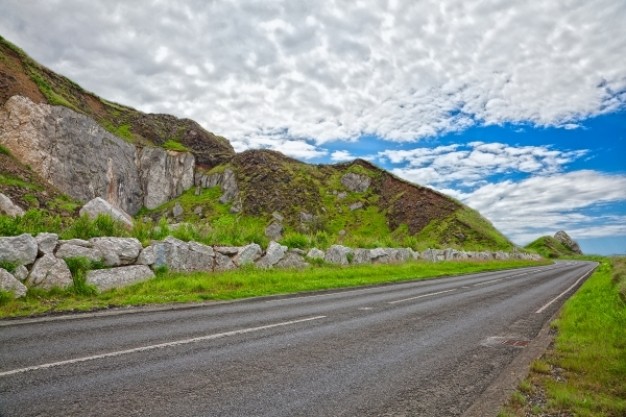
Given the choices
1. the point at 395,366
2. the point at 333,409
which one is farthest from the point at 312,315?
the point at 333,409

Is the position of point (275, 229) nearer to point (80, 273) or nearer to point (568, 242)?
point (80, 273)

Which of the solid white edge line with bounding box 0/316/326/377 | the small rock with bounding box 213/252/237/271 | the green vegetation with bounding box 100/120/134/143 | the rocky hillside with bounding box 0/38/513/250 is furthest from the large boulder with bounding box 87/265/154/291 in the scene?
the green vegetation with bounding box 100/120/134/143

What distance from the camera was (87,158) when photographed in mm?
66625

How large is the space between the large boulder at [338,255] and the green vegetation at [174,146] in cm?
8310

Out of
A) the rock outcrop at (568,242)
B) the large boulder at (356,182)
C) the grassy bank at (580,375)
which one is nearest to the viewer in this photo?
the grassy bank at (580,375)

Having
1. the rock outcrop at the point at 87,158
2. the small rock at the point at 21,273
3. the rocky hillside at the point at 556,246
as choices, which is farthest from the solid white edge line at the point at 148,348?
the rocky hillside at the point at 556,246

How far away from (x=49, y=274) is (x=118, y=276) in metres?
2.05

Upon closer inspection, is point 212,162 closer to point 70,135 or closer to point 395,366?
point 70,135

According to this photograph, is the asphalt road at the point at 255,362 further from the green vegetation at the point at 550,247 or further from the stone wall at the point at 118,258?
the green vegetation at the point at 550,247

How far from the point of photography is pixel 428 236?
70.9 meters

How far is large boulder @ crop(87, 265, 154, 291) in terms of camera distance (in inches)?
488

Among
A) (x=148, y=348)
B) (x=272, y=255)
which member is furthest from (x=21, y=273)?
(x=272, y=255)

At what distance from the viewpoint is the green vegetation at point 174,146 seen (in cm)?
9816

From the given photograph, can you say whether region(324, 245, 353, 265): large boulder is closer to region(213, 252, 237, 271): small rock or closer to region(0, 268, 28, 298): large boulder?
region(213, 252, 237, 271): small rock
